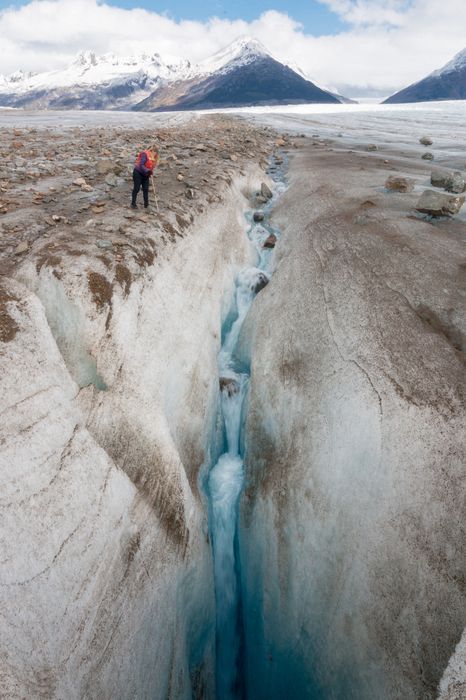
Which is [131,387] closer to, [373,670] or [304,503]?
[304,503]

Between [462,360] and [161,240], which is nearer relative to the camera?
[462,360]

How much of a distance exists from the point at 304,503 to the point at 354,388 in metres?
2.64

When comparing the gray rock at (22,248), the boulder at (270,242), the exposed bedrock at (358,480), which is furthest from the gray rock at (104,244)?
the boulder at (270,242)

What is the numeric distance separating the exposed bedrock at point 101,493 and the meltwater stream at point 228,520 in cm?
44

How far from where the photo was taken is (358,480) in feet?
25.5

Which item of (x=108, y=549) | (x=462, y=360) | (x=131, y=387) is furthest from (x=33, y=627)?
(x=462, y=360)

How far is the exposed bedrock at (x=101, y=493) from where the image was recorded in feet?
18.2

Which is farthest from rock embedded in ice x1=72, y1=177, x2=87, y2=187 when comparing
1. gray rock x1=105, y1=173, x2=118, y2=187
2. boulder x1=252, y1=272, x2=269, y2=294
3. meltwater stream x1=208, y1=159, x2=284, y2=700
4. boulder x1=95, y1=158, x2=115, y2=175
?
meltwater stream x1=208, y1=159, x2=284, y2=700

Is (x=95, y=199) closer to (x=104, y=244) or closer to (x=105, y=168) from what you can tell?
(x=105, y=168)

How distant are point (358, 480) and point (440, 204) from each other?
36.5 ft

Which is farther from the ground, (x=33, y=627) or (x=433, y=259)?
(x=433, y=259)

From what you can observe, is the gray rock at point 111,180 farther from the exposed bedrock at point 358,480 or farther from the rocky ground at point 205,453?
the exposed bedrock at point 358,480

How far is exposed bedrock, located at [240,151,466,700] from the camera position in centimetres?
662

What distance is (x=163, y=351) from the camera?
10.0m
